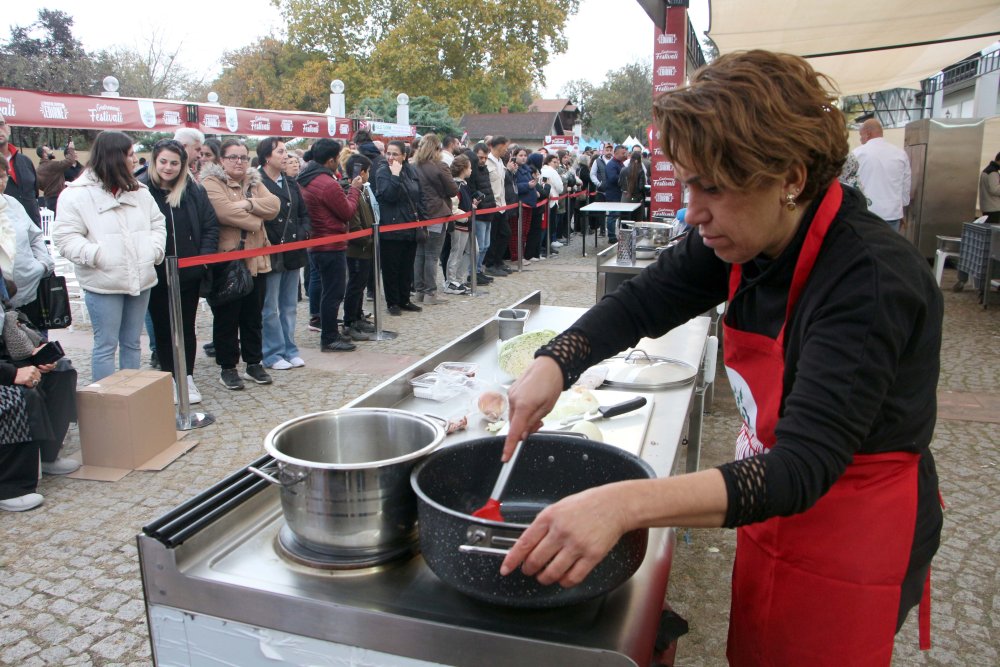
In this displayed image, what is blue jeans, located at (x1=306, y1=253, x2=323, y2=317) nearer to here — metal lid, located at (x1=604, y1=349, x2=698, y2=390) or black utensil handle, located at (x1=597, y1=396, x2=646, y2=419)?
metal lid, located at (x1=604, y1=349, x2=698, y2=390)

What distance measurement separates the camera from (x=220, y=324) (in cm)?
544

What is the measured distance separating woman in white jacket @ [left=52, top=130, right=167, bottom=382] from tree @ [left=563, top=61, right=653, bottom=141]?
5795 cm

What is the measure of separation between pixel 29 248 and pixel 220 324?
4.56ft

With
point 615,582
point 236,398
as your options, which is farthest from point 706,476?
point 236,398

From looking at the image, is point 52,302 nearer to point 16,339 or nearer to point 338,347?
point 16,339

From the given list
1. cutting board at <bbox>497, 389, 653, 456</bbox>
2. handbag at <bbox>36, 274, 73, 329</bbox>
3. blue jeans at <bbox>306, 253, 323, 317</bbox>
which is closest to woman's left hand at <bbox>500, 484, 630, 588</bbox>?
cutting board at <bbox>497, 389, 653, 456</bbox>

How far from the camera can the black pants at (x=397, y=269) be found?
780 cm

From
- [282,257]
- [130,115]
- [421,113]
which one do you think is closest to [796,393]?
[282,257]

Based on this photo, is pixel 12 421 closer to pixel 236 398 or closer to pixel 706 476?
pixel 236 398

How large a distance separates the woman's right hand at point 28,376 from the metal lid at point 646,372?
2796 millimetres

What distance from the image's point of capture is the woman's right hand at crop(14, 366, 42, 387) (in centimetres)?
360

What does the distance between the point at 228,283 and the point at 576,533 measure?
475 cm

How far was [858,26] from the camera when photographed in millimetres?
9289

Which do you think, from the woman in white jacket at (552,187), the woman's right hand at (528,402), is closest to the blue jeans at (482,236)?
the woman in white jacket at (552,187)
